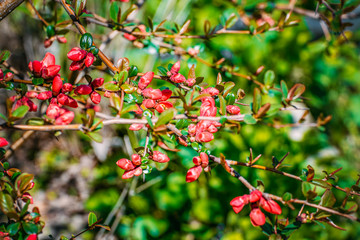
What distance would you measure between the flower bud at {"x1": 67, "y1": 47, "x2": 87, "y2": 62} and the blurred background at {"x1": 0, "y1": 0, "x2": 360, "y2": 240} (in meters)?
0.29

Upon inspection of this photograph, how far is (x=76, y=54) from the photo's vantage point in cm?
46

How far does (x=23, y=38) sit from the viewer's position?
150 centimetres

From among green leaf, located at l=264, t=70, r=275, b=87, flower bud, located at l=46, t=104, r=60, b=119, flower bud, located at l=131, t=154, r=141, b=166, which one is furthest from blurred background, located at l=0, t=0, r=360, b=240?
flower bud, located at l=46, t=104, r=60, b=119

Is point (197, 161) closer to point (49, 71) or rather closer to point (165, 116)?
point (165, 116)

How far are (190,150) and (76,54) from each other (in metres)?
0.58

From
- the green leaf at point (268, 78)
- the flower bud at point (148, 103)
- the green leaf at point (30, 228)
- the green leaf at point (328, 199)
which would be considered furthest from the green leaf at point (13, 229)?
the green leaf at point (268, 78)

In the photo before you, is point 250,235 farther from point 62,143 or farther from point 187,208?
point 62,143

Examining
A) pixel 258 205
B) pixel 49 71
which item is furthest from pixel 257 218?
pixel 49 71

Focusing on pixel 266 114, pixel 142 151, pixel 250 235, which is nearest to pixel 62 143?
pixel 250 235

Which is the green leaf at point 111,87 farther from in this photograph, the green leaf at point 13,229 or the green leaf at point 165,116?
the green leaf at point 13,229

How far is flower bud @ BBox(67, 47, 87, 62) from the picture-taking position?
18.1 inches

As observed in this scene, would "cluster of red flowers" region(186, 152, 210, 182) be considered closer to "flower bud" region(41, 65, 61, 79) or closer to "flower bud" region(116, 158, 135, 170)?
"flower bud" region(116, 158, 135, 170)

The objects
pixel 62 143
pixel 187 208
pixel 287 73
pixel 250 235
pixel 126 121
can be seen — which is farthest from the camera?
pixel 62 143

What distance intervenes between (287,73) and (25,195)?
136 cm
